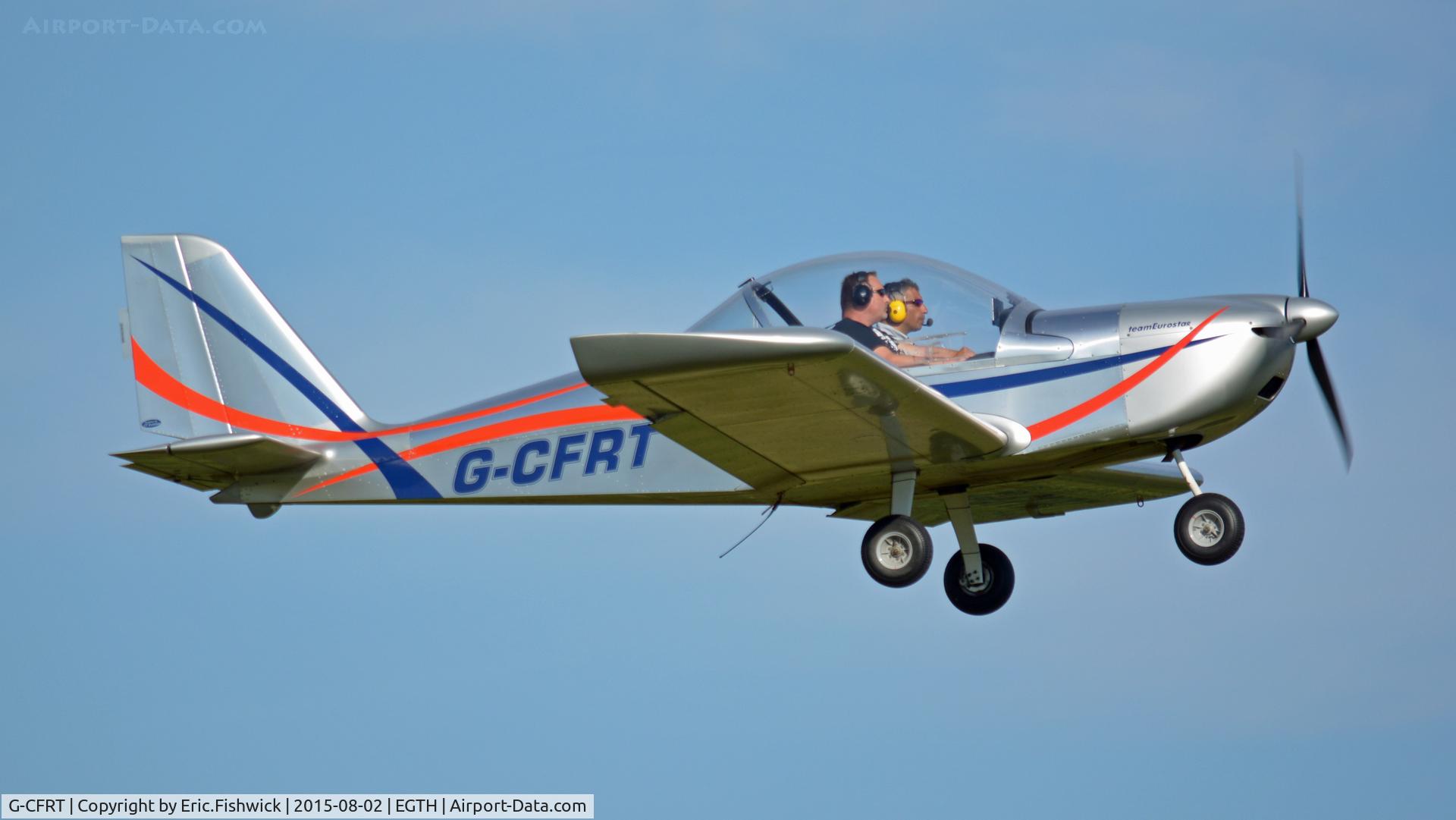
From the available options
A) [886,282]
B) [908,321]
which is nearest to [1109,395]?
Answer: [908,321]

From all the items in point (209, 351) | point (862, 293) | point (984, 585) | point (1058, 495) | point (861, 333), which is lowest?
point (984, 585)

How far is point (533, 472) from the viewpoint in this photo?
11.5 meters

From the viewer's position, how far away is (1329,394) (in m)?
11.3

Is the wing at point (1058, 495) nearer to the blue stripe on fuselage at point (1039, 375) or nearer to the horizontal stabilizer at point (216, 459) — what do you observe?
the blue stripe on fuselage at point (1039, 375)

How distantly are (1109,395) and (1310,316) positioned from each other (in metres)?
1.29

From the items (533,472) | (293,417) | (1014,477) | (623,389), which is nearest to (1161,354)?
(1014,477)

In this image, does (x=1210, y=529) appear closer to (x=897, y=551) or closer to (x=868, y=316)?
(x=897, y=551)

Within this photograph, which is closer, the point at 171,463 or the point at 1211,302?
the point at 1211,302

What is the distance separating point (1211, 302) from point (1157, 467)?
2.37 meters

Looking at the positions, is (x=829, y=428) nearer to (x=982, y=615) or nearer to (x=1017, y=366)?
(x=1017, y=366)

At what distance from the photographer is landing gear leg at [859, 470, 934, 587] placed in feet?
34.1

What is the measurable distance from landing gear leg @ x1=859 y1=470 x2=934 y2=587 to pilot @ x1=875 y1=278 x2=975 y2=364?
1.05 m

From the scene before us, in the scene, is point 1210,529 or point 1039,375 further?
point 1039,375

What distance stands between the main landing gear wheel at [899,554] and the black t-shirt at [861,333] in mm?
1124
